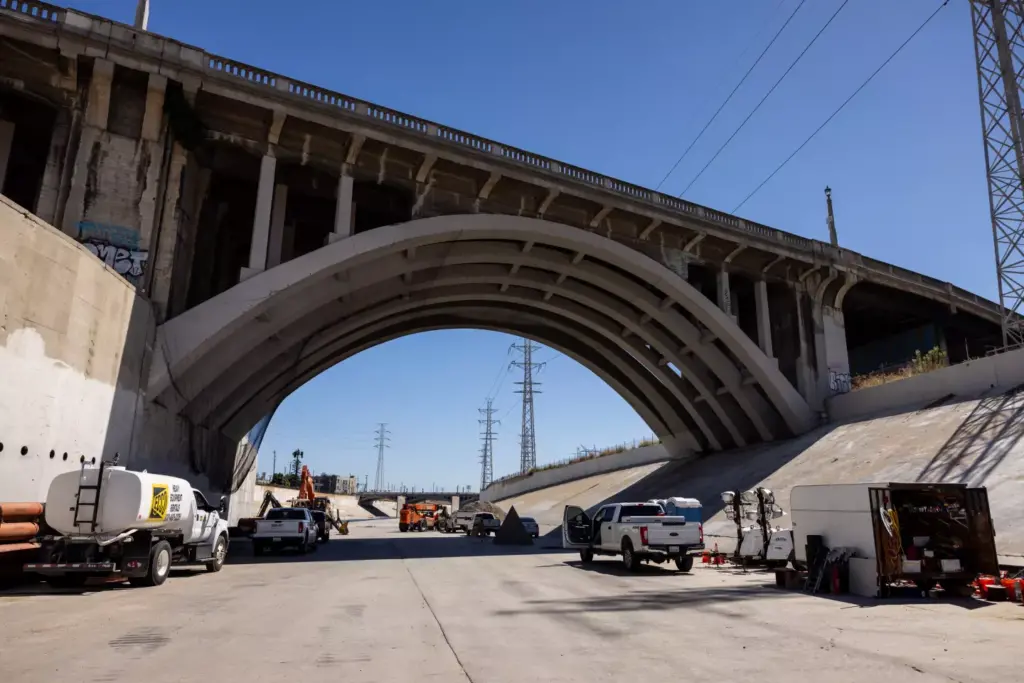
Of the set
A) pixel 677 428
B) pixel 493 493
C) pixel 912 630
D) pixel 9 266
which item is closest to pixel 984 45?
pixel 677 428

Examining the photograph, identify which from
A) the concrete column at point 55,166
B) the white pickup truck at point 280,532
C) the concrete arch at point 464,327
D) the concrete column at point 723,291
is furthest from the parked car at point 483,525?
the concrete column at point 55,166

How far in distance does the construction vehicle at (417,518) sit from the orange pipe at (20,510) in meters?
37.4

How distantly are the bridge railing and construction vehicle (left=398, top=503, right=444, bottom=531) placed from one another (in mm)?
30463

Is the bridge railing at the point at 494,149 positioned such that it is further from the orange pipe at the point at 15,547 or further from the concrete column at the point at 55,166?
the orange pipe at the point at 15,547

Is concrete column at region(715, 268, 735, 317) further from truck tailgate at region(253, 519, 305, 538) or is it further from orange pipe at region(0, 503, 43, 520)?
orange pipe at region(0, 503, 43, 520)

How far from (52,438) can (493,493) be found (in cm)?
6319

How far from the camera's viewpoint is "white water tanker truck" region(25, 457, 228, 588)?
40.0 ft

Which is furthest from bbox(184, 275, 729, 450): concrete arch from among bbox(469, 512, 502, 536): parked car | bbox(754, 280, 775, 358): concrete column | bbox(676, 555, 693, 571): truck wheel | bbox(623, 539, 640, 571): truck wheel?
bbox(676, 555, 693, 571): truck wheel

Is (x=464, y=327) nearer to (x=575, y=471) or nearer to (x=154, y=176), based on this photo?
(x=154, y=176)

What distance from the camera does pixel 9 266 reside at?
13.3 m

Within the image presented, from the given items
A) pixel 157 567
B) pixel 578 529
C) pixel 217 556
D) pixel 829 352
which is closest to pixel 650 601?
pixel 157 567

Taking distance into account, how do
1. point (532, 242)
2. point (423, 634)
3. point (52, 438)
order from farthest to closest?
point (532, 242) < point (52, 438) < point (423, 634)

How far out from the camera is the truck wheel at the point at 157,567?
13.1 m

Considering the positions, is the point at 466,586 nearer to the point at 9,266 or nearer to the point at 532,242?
the point at 9,266
